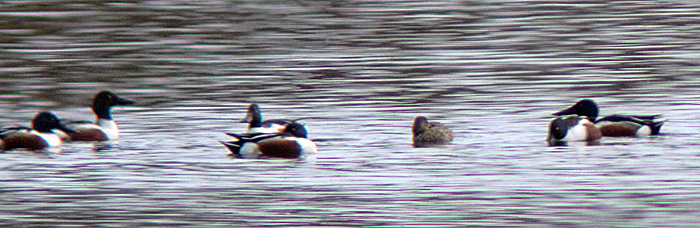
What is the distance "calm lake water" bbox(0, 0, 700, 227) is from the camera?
10.4 metres

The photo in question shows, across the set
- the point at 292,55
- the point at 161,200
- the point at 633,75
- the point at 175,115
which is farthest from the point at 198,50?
the point at 161,200

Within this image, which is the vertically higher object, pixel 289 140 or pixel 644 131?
pixel 289 140

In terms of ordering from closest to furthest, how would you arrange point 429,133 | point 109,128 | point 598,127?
1. point 429,133
2. point 598,127
3. point 109,128

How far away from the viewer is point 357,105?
17312mm

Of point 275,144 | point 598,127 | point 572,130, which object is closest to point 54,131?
point 275,144

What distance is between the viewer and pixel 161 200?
10.7 m

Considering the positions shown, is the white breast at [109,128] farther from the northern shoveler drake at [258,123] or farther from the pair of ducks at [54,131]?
the northern shoveler drake at [258,123]

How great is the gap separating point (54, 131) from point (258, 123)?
2587mm

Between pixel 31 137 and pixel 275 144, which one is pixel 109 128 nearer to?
pixel 31 137

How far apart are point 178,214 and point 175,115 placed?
271 inches

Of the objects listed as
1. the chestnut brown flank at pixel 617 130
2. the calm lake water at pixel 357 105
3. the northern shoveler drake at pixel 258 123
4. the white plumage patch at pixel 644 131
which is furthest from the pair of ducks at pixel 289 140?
the white plumage patch at pixel 644 131

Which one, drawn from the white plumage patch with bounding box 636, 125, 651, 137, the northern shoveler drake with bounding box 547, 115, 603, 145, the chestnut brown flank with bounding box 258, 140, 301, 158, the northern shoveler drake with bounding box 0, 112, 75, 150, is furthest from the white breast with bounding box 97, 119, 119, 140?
the white plumage patch with bounding box 636, 125, 651, 137

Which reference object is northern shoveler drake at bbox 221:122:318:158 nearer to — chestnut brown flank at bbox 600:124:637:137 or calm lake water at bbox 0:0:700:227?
calm lake water at bbox 0:0:700:227

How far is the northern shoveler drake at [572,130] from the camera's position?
577 inches
